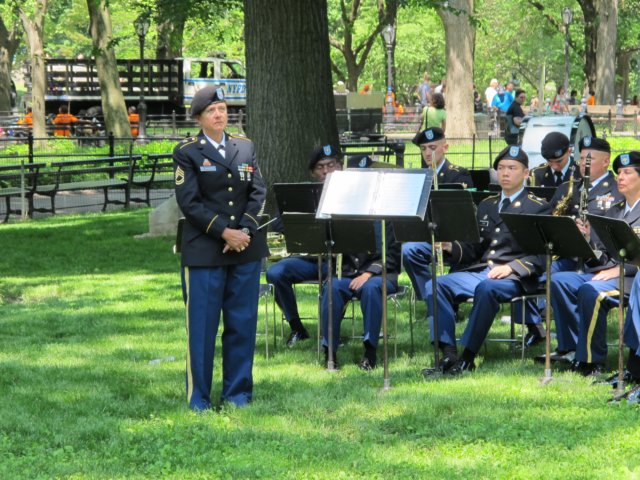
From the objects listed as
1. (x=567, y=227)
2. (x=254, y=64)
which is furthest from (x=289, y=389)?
(x=254, y=64)

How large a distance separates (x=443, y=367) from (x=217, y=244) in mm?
2188

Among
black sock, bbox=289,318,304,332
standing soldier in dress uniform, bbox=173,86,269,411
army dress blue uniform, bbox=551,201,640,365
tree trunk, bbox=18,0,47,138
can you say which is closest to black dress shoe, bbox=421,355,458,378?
A: army dress blue uniform, bbox=551,201,640,365

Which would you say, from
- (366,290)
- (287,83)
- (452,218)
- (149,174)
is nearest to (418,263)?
(366,290)

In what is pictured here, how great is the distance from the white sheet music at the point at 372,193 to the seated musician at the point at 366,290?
92 centimetres

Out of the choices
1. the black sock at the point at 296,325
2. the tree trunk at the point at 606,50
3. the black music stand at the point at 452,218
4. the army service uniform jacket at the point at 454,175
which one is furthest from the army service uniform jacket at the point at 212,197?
the tree trunk at the point at 606,50

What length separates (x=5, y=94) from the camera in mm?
51688

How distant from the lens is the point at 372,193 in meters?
8.60

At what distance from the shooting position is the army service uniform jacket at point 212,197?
26.6 ft

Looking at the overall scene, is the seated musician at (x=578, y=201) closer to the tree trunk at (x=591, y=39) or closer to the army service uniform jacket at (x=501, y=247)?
the army service uniform jacket at (x=501, y=247)

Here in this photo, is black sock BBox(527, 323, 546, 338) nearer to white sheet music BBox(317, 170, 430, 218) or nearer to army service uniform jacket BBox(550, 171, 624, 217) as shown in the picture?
army service uniform jacket BBox(550, 171, 624, 217)

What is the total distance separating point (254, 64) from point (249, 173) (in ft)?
24.8

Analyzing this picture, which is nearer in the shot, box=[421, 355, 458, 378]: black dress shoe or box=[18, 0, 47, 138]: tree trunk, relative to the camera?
box=[421, 355, 458, 378]: black dress shoe

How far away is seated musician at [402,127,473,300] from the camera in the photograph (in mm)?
10977

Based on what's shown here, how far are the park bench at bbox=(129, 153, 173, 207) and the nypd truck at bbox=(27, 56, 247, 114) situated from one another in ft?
69.0
